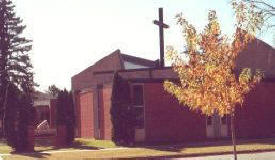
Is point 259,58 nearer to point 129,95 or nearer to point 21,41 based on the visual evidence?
point 129,95

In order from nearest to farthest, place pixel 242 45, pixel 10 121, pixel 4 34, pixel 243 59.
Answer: pixel 242 45 → pixel 10 121 → pixel 243 59 → pixel 4 34

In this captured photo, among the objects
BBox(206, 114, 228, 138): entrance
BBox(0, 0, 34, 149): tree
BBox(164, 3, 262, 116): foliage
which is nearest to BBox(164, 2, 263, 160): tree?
BBox(164, 3, 262, 116): foliage

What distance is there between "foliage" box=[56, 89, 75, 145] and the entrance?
9029 millimetres

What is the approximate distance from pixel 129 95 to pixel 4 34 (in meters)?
31.0

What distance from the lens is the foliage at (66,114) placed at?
1288 inches

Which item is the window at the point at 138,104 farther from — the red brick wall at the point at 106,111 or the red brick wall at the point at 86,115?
the red brick wall at the point at 86,115

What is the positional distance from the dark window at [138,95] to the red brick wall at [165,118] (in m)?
0.38

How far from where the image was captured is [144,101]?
105 ft

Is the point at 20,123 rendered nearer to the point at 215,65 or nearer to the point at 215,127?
the point at 215,127

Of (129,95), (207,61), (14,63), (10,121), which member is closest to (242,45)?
(207,61)

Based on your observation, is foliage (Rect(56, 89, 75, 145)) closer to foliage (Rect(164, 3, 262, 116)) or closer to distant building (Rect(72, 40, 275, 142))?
distant building (Rect(72, 40, 275, 142))

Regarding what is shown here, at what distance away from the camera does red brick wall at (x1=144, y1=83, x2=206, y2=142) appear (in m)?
31.8

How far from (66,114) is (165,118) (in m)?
6.55

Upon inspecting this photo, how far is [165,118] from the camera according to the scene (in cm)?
3209
